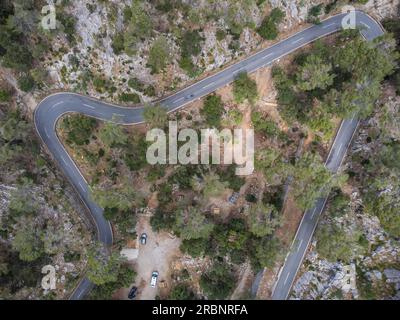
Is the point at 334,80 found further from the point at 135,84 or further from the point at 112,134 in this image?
the point at 112,134

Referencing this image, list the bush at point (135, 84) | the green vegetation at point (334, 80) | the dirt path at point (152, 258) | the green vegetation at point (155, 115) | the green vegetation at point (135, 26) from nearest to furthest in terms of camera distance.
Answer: the green vegetation at point (135, 26)
the green vegetation at point (334, 80)
the green vegetation at point (155, 115)
the bush at point (135, 84)
the dirt path at point (152, 258)

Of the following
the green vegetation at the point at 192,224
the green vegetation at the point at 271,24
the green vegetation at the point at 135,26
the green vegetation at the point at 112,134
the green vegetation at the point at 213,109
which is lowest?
the green vegetation at the point at 192,224

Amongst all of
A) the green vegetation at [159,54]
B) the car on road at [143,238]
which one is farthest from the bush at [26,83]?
the car on road at [143,238]

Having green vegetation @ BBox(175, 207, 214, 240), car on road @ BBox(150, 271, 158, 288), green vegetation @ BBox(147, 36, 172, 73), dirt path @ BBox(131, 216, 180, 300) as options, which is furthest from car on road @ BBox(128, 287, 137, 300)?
green vegetation @ BBox(147, 36, 172, 73)

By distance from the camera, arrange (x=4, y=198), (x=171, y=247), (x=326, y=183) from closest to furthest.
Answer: (x=326, y=183) → (x=4, y=198) → (x=171, y=247)

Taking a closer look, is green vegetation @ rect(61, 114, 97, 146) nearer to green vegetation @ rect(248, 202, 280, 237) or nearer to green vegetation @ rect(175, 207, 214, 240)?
green vegetation @ rect(175, 207, 214, 240)

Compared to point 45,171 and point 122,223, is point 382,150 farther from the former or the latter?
point 45,171

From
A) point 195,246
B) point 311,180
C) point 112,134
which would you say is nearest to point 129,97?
point 112,134

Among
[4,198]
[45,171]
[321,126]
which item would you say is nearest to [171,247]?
[45,171]

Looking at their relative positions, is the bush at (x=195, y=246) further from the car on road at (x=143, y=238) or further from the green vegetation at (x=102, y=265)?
the green vegetation at (x=102, y=265)
